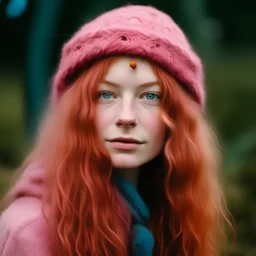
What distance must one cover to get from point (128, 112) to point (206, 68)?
3494 mm

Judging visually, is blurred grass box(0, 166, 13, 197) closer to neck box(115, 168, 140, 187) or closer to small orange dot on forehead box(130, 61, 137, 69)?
neck box(115, 168, 140, 187)

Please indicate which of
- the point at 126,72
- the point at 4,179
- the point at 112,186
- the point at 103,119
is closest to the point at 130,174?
the point at 112,186

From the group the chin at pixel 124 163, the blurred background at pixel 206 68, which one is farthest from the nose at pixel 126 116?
the blurred background at pixel 206 68

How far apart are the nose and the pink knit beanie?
16cm

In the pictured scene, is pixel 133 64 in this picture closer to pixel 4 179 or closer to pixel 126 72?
pixel 126 72

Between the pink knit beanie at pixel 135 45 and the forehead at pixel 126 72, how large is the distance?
2 cm

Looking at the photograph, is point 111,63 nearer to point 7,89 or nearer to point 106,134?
point 106,134

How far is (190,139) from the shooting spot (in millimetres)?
2461

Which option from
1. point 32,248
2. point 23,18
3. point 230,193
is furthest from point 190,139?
point 23,18

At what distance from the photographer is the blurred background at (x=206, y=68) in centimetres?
429

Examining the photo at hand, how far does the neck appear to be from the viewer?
248 cm

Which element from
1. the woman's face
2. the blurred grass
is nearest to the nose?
the woman's face

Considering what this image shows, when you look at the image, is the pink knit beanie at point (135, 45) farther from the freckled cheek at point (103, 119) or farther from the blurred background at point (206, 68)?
the blurred background at point (206, 68)

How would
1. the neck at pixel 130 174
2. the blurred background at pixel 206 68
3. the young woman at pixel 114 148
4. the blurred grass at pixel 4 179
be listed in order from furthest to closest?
the blurred background at pixel 206 68
the blurred grass at pixel 4 179
the neck at pixel 130 174
the young woman at pixel 114 148
